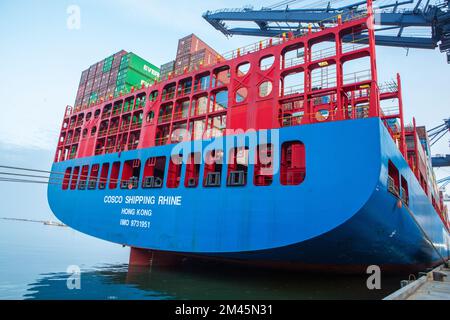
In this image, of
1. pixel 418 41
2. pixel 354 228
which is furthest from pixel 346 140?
pixel 418 41

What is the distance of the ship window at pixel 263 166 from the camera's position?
9055mm

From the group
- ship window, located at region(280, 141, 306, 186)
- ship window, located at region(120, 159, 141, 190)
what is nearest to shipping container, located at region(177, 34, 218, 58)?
ship window, located at region(120, 159, 141, 190)

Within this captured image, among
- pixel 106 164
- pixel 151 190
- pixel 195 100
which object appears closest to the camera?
pixel 151 190

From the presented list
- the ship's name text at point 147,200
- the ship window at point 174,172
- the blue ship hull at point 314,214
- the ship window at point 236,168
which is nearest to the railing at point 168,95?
the ship window at point 174,172

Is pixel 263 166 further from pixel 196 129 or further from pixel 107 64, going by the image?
pixel 107 64

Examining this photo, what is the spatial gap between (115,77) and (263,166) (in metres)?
18.1

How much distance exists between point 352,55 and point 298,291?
7.90 m

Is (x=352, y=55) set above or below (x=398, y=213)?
above

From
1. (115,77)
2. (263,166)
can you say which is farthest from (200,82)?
(115,77)

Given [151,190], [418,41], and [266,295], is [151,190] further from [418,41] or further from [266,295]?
[418,41]

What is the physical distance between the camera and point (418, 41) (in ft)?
56.4

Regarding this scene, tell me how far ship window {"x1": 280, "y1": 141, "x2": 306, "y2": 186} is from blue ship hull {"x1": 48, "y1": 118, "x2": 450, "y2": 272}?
693mm

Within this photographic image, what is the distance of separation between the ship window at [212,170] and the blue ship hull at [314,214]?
263 mm
